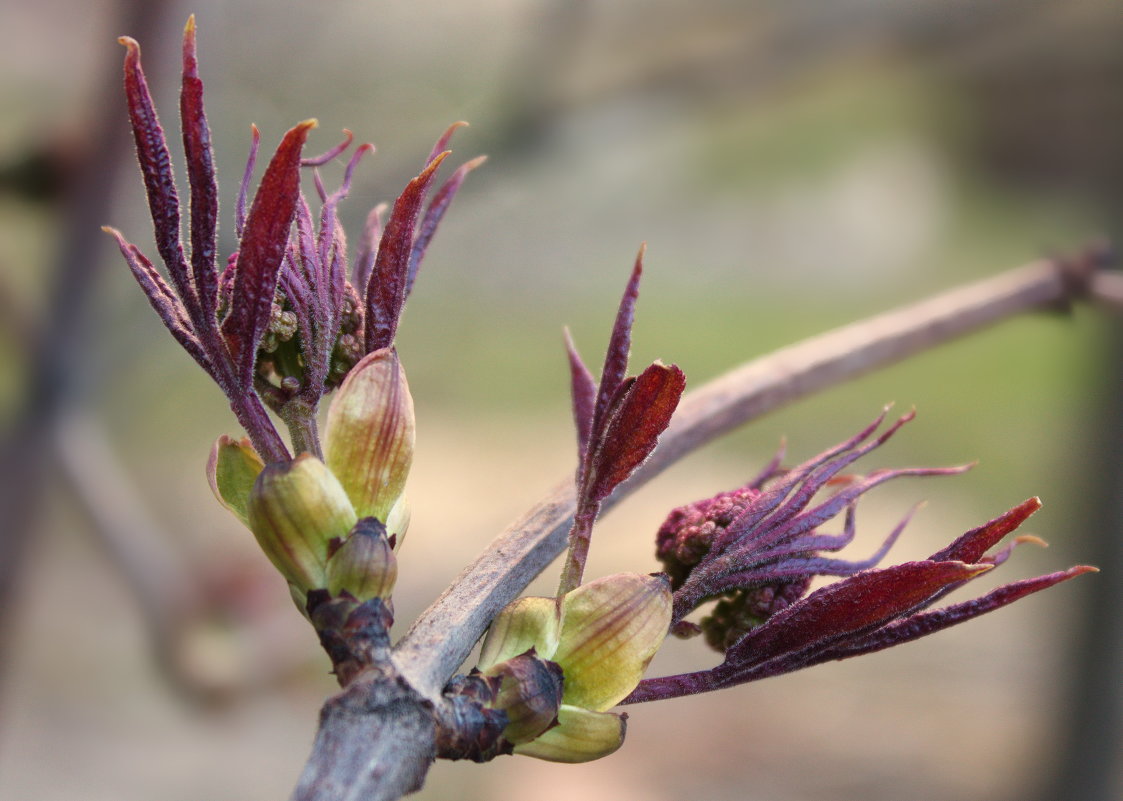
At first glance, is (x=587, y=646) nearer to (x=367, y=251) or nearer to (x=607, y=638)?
(x=607, y=638)

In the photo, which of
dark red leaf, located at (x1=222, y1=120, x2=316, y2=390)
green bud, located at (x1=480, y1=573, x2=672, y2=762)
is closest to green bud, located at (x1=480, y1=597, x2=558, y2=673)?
green bud, located at (x1=480, y1=573, x2=672, y2=762)

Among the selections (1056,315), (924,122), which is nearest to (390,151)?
(1056,315)

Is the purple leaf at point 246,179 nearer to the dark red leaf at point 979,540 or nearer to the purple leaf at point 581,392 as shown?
the purple leaf at point 581,392

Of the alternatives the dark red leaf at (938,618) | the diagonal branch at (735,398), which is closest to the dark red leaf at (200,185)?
the diagonal branch at (735,398)

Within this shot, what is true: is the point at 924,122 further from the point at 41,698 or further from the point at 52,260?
the point at 52,260

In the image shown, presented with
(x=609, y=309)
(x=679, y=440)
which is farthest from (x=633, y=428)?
(x=609, y=309)
